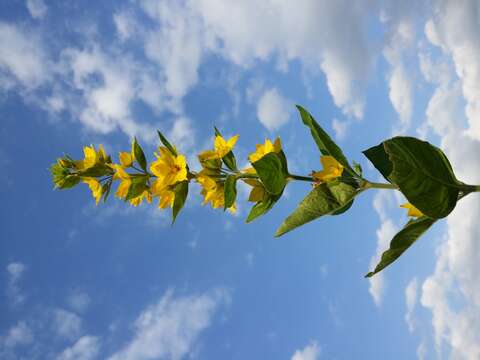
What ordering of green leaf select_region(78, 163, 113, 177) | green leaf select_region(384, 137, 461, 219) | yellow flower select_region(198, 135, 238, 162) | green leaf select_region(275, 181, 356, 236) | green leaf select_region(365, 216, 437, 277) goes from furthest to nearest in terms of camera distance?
green leaf select_region(78, 163, 113, 177) → yellow flower select_region(198, 135, 238, 162) → green leaf select_region(275, 181, 356, 236) → green leaf select_region(365, 216, 437, 277) → green leaf select_region(384, 137, 461, 219)

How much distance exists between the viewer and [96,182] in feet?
15.4

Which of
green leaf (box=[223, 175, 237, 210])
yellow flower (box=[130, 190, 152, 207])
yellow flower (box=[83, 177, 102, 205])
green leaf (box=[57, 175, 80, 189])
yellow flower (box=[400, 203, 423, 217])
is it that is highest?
green leaf (box=[57, 175, 80, 189])

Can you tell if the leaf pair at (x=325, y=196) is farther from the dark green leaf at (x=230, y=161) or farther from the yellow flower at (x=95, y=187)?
the yellow flower at (x=95, y=187)

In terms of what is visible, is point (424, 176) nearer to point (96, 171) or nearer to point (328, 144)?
point (328, 144)

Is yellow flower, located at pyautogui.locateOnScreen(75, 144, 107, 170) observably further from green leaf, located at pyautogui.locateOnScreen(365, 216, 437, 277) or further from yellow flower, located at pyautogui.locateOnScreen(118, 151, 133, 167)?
green leaf, located at pyautogui.locateOnScreen(365, 216, 437, 277)

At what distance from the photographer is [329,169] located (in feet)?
11.0

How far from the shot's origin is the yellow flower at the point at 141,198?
4.48 meters

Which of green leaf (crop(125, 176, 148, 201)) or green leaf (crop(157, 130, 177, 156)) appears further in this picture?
green leaf (crop(125, 176, 148, 201))

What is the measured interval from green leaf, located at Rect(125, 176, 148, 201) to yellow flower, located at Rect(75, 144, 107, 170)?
511 millimetres

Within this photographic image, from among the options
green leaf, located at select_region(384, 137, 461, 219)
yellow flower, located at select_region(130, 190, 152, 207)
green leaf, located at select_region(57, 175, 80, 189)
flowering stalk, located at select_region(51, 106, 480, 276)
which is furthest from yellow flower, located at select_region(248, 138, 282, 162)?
green leaf, located at select_region(57, 175, 80, 189)

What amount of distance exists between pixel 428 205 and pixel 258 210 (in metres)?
1.37

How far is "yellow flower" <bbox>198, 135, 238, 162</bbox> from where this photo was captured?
155 inches

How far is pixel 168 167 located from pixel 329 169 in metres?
1.47

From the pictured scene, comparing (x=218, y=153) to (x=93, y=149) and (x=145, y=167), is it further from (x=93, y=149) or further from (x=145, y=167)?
(x=93, y=149)
